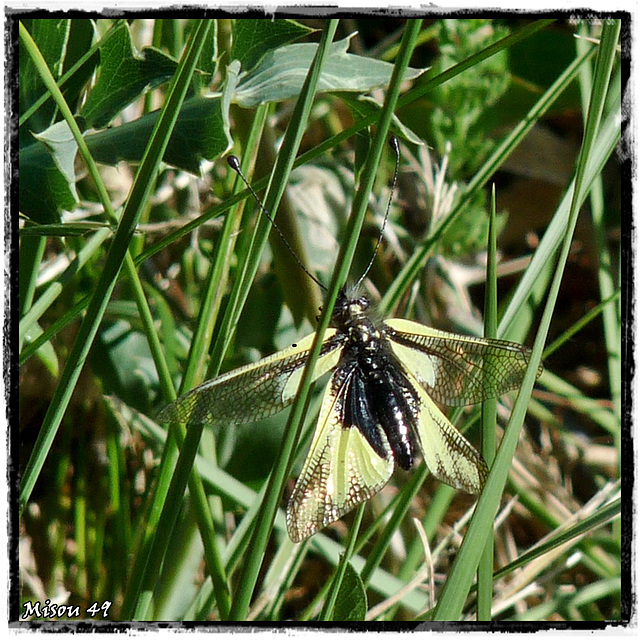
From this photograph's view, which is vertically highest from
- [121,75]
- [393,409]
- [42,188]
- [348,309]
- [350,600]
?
[121,75]

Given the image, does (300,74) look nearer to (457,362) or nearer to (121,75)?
(121,75)

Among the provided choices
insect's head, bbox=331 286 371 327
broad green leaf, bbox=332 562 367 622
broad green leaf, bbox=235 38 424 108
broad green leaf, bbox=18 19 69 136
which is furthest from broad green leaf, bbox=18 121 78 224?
broad green leaf, bbox=332 562 367 622

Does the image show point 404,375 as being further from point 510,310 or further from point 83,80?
point 83,80

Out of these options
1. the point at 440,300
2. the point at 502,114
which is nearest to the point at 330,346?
the point at 440,300

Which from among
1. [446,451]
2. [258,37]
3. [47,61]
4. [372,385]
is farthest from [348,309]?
[47,61]

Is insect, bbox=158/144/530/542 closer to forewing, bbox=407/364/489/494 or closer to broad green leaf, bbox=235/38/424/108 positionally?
forewing, bbox=407/364/489/494
